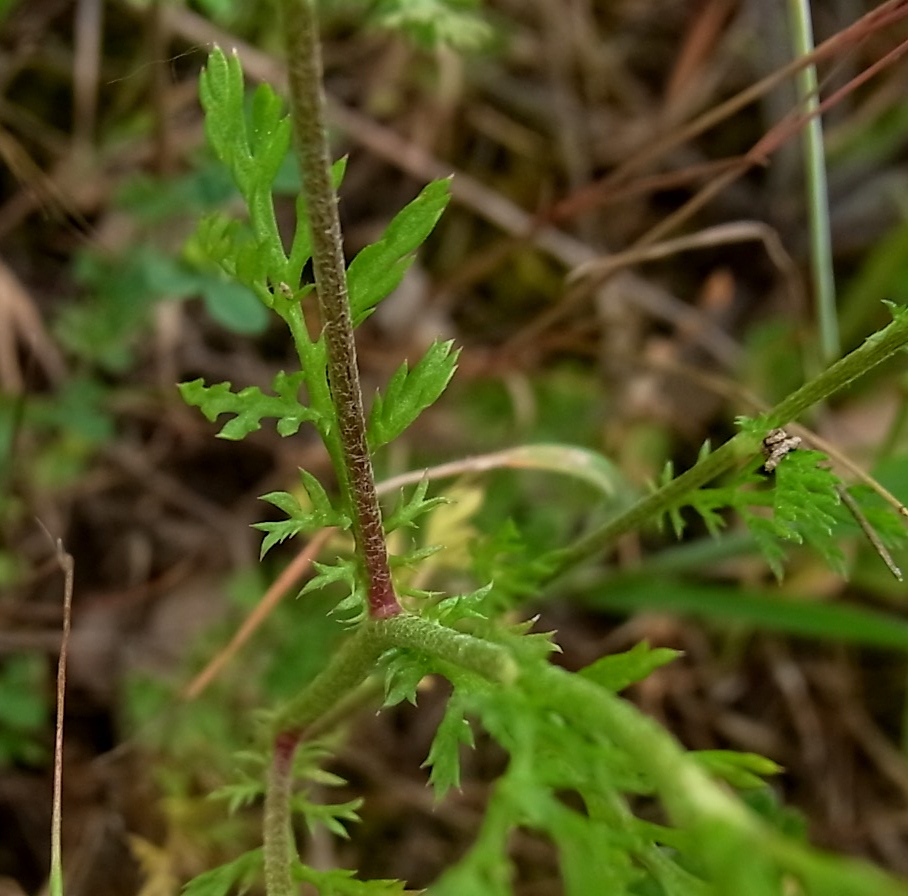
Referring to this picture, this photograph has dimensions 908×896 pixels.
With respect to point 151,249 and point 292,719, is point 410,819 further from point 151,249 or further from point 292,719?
point 151,249

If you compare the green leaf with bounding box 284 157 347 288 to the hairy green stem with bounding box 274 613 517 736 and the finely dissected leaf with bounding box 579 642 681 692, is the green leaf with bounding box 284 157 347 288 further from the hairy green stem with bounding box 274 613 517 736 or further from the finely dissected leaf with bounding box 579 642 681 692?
the finely dissected leaf with bounding box 579 642 681 692

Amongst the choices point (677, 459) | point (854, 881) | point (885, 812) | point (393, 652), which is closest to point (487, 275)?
point (677, 459)

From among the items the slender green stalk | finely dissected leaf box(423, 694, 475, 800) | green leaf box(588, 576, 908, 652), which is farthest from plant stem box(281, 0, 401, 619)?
green leaf box(588, 576, 908, 652)

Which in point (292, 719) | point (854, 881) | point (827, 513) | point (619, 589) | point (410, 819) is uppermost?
point (854, 881)

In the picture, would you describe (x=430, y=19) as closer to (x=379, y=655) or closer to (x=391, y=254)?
(x=391, y=254)

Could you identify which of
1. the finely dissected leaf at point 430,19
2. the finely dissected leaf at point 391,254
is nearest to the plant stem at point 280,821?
the finely dissected leaf at point 391,254
